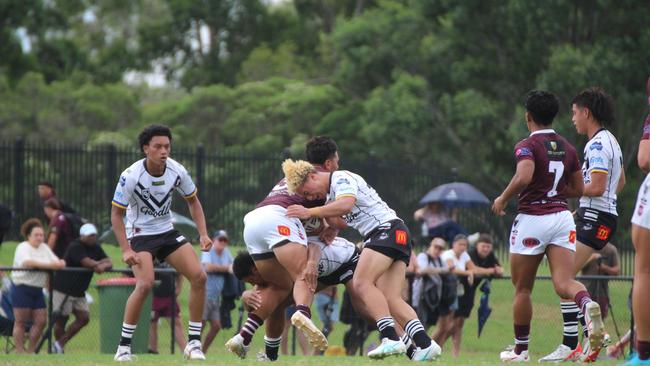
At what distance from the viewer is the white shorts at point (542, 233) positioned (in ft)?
32.9

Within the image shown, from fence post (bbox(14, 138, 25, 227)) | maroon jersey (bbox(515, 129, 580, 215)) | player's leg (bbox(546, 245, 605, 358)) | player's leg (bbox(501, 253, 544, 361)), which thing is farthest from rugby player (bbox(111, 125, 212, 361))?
fence post (bbox(14, 138, 25, 227))

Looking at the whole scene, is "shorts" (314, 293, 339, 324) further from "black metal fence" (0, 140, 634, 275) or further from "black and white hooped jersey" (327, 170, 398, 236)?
"black and white hooped jersey" (327, 170, 398, 236)

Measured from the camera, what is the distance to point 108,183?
69.9 ft

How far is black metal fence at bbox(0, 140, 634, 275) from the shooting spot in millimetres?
21344

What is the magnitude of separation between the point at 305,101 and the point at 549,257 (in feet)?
95.1

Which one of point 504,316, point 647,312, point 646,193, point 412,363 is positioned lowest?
point 504,316

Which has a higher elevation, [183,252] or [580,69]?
[580,69]

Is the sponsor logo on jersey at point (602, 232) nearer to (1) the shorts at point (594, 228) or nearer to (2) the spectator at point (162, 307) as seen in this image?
(1) the shorts at point (594, 228)

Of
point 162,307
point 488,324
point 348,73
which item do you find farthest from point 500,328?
point 348,73

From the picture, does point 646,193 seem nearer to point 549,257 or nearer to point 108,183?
point 549,257

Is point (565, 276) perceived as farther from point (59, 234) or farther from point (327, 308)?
point (59, 234)

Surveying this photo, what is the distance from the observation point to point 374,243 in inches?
403

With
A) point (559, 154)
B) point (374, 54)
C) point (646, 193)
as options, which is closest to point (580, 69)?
point (374, 54)

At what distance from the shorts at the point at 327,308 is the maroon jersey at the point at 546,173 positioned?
21.6 ft
